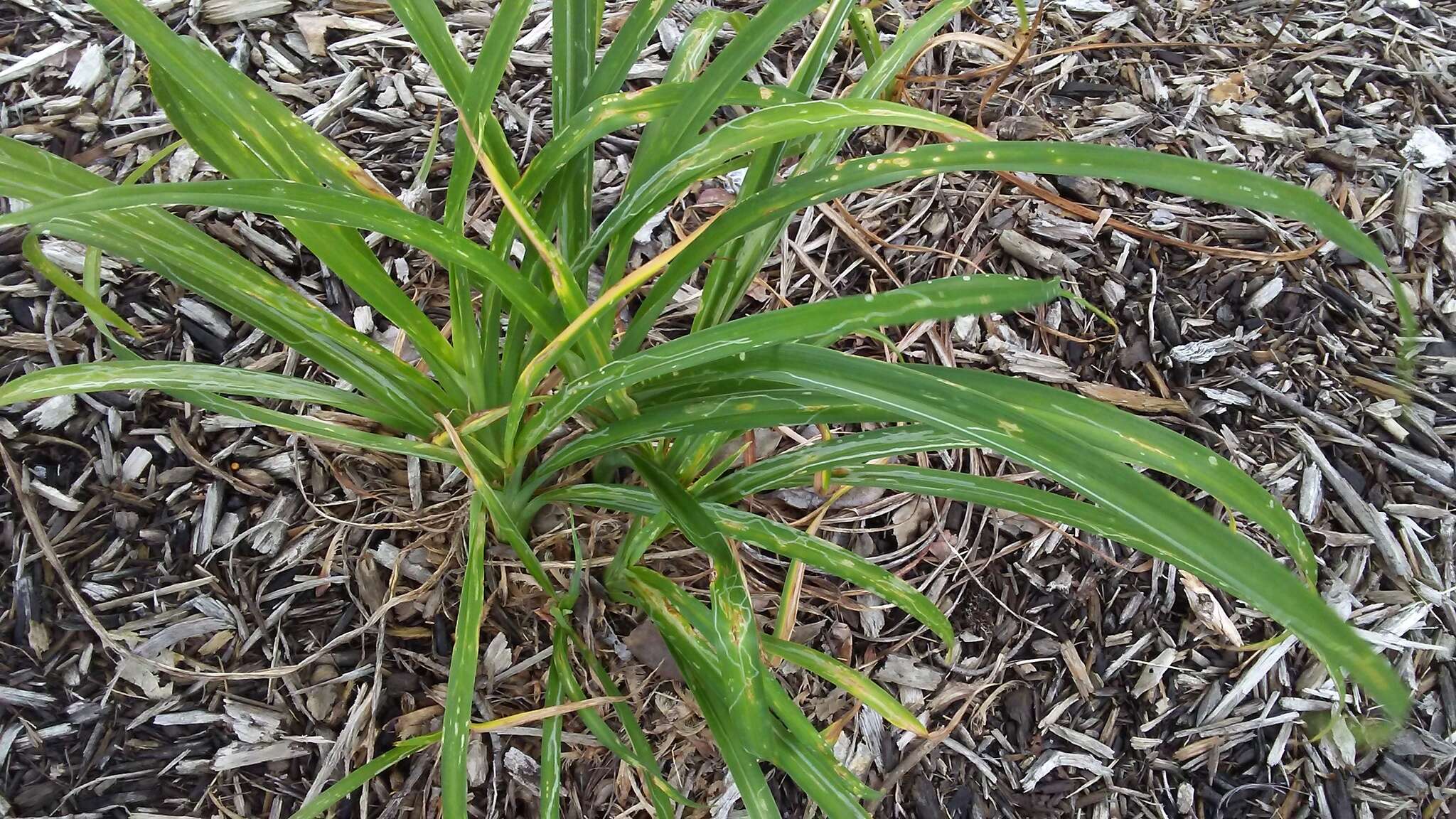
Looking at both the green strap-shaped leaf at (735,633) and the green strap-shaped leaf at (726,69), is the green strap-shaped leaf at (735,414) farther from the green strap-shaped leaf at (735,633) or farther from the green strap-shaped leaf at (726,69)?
the green strap-shaped leaf at (726,69)

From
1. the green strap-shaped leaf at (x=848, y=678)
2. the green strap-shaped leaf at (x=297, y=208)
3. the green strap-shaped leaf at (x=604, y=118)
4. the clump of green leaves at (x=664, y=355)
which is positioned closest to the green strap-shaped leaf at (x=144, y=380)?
the clump of green leaves at (x=664, y=355)

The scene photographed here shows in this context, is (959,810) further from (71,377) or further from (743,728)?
(71,377)

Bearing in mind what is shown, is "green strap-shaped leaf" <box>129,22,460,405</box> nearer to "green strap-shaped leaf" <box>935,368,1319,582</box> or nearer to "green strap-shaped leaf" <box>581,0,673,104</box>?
"green strap-shaped leaf" <box>581,0,673,104</box>

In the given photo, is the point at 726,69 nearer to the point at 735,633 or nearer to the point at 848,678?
the point at 735,633

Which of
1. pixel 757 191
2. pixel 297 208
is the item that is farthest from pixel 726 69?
pixel 297 208

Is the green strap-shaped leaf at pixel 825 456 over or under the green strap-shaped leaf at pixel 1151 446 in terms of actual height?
under

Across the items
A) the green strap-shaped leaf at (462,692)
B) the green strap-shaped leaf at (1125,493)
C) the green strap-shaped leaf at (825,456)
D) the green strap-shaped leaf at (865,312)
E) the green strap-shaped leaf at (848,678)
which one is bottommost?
the green strap-shaped leaf at (848,678)

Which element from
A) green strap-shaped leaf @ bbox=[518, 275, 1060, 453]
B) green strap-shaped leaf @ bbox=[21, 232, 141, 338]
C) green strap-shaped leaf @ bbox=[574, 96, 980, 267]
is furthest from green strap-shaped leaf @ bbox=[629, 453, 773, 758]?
green strap-shaped leaf @ bbox=[21, 232, 141, 338]
